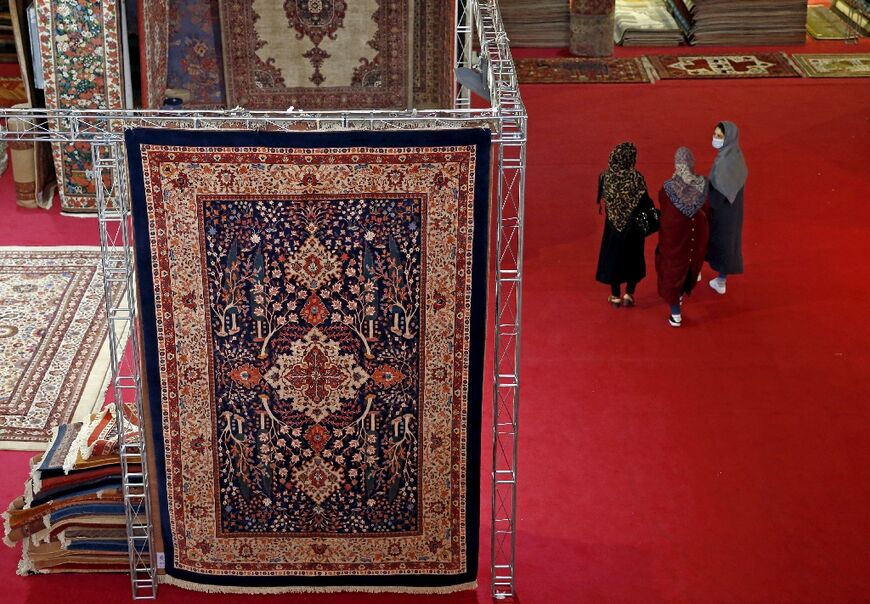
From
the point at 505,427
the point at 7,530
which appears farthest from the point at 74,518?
the point at 505,427

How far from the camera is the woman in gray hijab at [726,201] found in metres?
8.27

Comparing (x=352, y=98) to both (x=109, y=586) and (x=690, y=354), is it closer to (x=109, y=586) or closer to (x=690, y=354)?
(x=690, y=354)

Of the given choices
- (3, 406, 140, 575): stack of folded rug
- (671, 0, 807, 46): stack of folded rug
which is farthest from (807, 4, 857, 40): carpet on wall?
(3, 406, 140, 575): stack of folded rug

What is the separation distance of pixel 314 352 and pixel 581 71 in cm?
787

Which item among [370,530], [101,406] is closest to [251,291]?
[370,530]

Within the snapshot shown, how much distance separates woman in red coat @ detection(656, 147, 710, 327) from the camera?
315 inches

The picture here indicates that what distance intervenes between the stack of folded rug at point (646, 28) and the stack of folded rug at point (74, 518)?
346 inches

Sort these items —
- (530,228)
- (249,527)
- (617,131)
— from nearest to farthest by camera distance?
(249,527), (530,228), (617,131)

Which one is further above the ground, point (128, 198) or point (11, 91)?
point (128, 198)

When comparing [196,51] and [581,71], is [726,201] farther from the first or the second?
[581,71]

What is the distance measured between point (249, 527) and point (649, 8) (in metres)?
9.91

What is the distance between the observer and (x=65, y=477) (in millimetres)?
6266

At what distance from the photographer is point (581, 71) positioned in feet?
42.1

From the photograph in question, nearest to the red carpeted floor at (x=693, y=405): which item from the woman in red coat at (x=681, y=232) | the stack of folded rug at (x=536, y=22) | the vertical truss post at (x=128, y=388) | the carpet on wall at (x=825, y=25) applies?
the vertical truss post at (x=128, y=388)
